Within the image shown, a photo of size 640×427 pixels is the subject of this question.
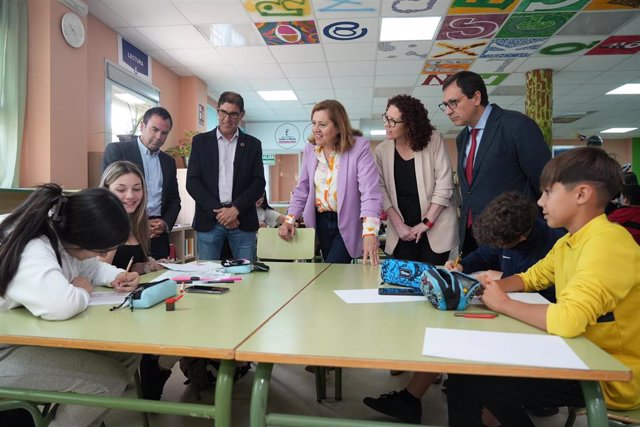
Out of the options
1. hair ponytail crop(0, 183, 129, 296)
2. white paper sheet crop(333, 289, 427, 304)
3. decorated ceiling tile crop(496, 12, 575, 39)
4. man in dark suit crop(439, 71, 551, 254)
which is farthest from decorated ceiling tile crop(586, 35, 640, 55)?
hair ponytail crop(0, 183, 129, 296)

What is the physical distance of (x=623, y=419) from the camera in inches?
39.1

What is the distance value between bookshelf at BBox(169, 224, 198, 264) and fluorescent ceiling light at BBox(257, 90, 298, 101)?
10.3ft

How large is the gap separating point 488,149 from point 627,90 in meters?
7.04

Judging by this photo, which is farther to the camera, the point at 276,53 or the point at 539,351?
the point at 276,53

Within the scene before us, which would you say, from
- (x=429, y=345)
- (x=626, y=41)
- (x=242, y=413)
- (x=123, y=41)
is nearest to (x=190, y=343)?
(x=429, y=345)

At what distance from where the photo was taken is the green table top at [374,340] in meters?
0.81

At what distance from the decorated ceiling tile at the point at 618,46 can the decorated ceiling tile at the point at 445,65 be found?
4.80 ft

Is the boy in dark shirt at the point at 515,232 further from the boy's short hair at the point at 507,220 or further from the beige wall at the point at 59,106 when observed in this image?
the beige wall at the point at 59,106

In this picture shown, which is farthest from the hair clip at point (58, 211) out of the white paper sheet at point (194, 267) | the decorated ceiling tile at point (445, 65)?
the decorated ceiling tile at point (445, 65)

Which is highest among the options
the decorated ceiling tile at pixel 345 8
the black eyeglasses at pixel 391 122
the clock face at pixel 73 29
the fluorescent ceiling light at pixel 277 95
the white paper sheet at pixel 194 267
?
the decorated ceiling tile at pixel 345 8

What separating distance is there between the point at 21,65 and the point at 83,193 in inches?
117

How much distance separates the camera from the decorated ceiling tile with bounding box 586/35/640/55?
501 centimetres

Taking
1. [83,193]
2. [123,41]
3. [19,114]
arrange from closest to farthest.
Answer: [83,193] < [19,114] < [123,41]

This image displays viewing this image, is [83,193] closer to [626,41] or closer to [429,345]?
[429,345]
